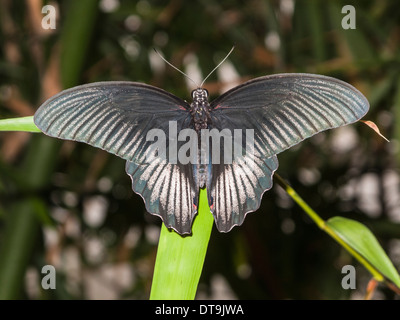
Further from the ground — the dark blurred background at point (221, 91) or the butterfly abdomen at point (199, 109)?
the dark blurred background at point (221, 91)

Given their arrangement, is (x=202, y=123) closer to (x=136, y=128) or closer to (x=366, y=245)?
(x=136, y=128)

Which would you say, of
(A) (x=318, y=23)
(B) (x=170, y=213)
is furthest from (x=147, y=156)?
(A) (x=318, y=23)

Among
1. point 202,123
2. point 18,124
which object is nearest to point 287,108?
point 202,123

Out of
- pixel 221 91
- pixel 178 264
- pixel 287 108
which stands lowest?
pixel 178 264

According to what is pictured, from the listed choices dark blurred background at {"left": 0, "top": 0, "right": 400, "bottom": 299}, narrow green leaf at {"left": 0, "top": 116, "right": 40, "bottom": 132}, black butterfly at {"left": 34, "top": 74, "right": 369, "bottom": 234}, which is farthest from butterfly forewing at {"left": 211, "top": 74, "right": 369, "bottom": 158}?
dark blurred background at {"left": 0, "top": 0, "right": 400, "bottom": 299}

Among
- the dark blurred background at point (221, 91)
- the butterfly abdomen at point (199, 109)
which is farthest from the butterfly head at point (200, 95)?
the dark blurred background at point (221, 91)

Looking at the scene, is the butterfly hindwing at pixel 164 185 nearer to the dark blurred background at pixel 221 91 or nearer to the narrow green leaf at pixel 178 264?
the narrow green leaf at pixel 178 264

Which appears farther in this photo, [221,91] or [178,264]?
[221,91]
